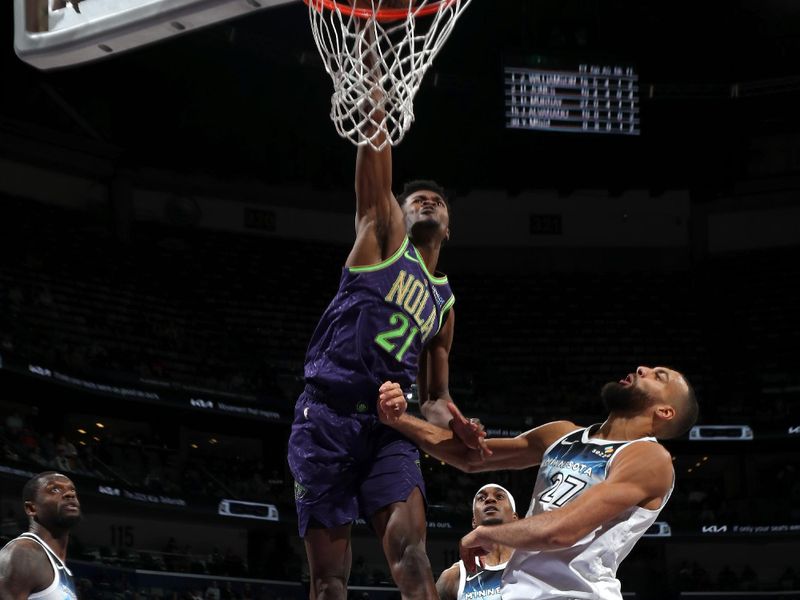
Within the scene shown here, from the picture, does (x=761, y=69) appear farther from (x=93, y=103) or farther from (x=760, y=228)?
(x=93, y=103)

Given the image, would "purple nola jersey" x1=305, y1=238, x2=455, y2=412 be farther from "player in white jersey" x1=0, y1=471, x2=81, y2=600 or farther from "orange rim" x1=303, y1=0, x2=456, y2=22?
"player in white jersey" x1=0, y1=471, x2=81, y2=600

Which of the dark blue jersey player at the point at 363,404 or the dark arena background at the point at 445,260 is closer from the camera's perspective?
the dark blue jersey player at the point at 363,404

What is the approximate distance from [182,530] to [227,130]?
760 centimetres

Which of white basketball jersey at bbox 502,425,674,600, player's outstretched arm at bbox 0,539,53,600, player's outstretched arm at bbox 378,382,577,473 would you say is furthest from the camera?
player's outstretched arm at bbox 0,539,53,600

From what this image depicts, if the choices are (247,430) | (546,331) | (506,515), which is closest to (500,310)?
(546,331)

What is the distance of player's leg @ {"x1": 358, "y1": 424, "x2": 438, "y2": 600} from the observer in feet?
14.5

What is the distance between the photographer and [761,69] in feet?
71.6

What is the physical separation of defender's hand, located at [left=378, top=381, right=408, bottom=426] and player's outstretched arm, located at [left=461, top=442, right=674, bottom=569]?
1.91 feet

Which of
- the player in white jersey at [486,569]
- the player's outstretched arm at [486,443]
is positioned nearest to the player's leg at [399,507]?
the player's outstretched arm at [486,443]

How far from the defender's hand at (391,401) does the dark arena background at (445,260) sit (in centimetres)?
1236

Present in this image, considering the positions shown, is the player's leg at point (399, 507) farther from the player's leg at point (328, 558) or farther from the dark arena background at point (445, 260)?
the dark arena background at point (445, 260)

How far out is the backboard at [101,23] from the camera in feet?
14.0

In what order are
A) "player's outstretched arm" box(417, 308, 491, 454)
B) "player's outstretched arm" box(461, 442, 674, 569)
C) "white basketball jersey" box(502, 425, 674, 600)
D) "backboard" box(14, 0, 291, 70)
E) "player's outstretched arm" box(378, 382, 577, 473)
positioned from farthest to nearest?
"player's outstretched arm" box(417, 308, 491, 454)
"player's outstretched arm" box(378, 382, 577, 473)
"backboard" box(14, 0, 291, 70)
"white basketball jersey" box(502, 425, 674, 600)
"player's outstretched arm" box(461, 442, 674, 569)

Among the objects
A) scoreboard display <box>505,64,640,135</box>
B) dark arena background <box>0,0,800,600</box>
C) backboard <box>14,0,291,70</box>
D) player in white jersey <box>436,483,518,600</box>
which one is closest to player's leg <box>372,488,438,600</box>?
backboard <box>14,0,291,70</box>
